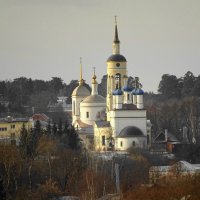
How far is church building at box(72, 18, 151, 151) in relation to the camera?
254 ft

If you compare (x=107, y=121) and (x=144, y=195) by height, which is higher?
(x=107, y=121)

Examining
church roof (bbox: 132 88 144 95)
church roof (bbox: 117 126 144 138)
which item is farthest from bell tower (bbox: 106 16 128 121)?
church roof (bbox: 117 126 144 138)

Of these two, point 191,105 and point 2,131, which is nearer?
point 2,131

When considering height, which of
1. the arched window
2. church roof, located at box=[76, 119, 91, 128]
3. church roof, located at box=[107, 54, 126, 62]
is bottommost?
church roof, located at box=[76, 119, 91, 128]

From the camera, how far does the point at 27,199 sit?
53.8 m

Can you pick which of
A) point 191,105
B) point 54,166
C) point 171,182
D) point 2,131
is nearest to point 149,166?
point 54,166

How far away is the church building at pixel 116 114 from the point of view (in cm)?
7744

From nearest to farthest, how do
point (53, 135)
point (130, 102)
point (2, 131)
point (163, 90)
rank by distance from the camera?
1. point (53, 135)
2. point (130, 102)
3. point (2, 131)
4. point (163, 90)

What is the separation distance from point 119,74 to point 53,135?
927 cm

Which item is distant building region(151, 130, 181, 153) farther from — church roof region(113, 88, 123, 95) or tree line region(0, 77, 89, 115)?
tree line region(0, 77, 89, 115)

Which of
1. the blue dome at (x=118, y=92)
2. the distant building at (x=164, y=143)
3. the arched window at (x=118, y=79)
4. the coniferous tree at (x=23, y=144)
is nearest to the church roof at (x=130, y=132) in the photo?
the distant building at (x=164, y=143)

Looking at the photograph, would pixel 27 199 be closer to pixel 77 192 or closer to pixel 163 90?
pixel 77 192

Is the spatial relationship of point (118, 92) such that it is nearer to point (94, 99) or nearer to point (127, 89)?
point (127, 89)

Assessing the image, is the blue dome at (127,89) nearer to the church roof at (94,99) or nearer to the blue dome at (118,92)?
the blue dome at (118,92)
